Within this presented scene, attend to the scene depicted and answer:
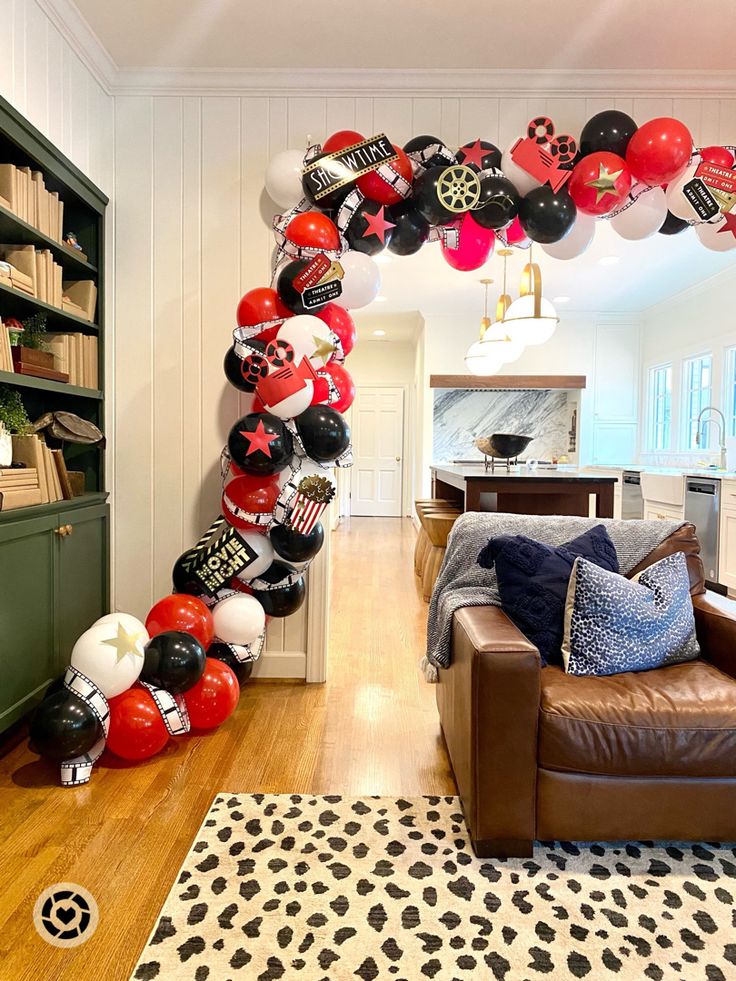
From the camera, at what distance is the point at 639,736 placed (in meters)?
1.63

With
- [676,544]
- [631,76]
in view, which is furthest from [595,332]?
[676,544]

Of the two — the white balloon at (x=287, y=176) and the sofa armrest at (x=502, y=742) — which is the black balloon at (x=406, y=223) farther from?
the sofa armrest at (x=502, y=742)

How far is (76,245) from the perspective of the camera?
280cm

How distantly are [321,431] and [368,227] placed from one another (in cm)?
86

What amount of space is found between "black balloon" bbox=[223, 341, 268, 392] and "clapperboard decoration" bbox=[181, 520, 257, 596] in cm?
56

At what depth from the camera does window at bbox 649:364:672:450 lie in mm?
7402

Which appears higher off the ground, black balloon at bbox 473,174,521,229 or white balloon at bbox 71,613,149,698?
black balloon at bbox 473,174,521,229

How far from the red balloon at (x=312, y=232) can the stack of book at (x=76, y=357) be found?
40.5 inches

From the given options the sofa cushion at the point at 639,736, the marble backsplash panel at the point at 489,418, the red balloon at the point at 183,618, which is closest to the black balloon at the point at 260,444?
the red balloon at the point at 183,618

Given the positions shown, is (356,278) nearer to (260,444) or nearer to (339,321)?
(339,321)

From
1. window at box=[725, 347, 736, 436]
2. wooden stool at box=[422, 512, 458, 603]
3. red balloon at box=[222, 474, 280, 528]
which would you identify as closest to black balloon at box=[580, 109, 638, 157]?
red balloon at box=[222, 474, 280, 528]

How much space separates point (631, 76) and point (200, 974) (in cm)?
359

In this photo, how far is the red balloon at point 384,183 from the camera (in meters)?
2.47

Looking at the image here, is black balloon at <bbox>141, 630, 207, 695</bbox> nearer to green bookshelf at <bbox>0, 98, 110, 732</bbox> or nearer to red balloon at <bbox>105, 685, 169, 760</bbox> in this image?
red balloon at <bbox>105, 685, 169, 760</bbox>
